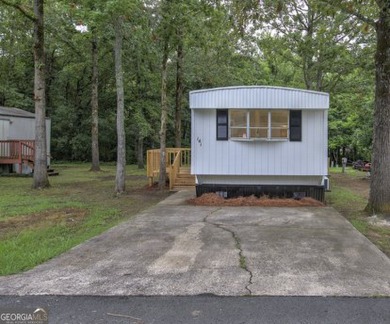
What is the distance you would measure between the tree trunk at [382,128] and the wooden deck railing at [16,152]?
15094mm

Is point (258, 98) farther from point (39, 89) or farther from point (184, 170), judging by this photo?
point (39, 89)

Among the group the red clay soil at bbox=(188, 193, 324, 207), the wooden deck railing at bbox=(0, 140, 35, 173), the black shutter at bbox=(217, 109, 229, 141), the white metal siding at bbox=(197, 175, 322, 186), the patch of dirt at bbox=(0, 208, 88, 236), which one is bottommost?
the patch of dirt at bbox=(0, 208, 88, 236)

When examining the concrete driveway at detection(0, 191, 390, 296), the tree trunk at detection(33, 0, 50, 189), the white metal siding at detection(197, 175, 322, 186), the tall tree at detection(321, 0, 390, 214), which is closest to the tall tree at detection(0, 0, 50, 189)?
the tree trunk at detection(33, 0, 50, 189)

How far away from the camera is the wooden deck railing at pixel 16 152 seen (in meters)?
18.4

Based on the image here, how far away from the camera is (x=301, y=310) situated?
11.0 ft

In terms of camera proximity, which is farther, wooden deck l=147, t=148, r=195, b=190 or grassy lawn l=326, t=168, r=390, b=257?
wooden deck l=147, t=148, r=195, b=190

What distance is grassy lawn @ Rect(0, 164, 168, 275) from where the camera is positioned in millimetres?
5441

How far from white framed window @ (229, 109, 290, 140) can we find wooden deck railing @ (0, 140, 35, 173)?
39.0 ft

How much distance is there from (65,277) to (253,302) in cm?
202

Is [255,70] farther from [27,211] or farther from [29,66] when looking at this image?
[27,211]

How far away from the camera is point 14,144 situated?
18516 mm

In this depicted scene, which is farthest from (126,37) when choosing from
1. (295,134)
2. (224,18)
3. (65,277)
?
(65,277)

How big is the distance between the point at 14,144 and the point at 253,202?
13128 millimetres

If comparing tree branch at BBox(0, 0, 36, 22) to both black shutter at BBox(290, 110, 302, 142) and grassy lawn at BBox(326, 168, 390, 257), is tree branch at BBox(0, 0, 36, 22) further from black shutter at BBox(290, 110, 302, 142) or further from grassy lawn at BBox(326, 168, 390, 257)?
grassy lawn at BBox(326, 168, 390, 257)
